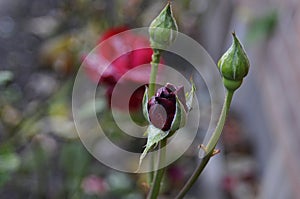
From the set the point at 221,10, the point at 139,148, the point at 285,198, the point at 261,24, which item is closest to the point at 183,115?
the point at 139,148

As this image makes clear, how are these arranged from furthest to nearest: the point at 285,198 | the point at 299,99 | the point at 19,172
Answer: the point at 285,198 < the point at 299,99 < the point at 19,172

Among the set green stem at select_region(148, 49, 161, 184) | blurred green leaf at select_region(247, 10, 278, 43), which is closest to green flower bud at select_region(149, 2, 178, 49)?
green stem at select_region(148, 49, 161, 184)

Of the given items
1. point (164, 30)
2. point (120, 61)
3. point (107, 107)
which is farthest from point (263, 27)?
point (164, 30)

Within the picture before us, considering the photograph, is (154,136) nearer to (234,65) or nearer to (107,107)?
(234,65)

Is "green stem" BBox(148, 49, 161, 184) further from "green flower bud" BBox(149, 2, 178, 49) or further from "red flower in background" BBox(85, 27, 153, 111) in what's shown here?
"red flower in background" BBox(85, 27, 153, 111)

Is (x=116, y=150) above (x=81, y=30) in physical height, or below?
below

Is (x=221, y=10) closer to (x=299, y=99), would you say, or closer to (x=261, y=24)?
(x=261, y=24)

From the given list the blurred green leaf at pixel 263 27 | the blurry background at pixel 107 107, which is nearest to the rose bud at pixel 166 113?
the blurry background at pixel 107 107
